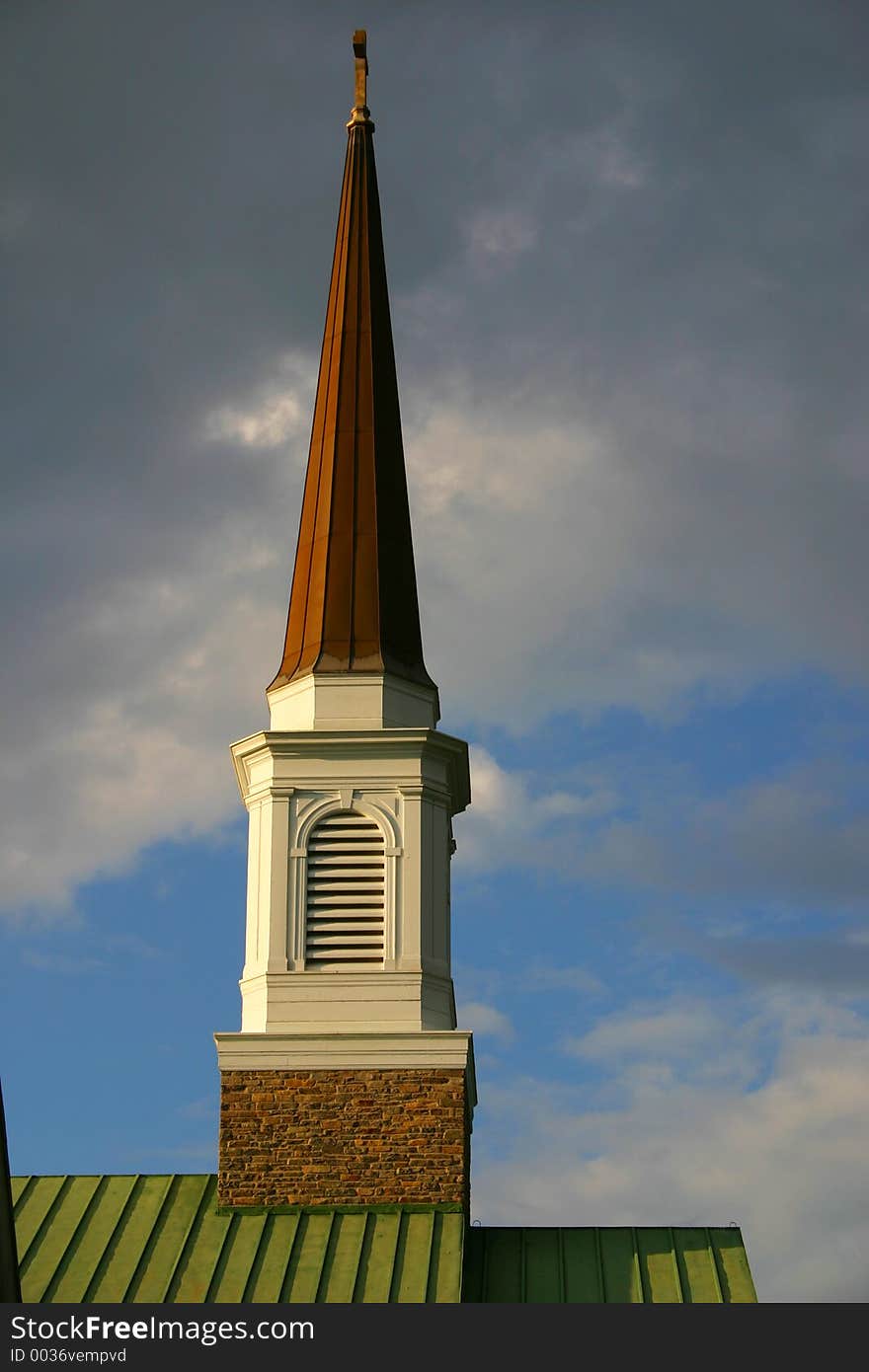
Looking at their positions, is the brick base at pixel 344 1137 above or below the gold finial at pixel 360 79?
below

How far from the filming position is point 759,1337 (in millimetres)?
16828

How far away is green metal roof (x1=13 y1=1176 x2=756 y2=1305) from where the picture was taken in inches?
1000

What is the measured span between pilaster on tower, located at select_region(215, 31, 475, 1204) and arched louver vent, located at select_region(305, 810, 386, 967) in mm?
23

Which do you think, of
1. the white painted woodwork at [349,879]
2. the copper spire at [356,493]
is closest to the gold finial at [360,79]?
the copper spire at [356,493]

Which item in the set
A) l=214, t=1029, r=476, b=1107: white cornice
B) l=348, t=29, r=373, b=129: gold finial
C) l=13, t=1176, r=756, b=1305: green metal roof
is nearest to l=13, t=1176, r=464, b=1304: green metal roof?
l=13, t=1176, r=756, b=1305: green metal roof

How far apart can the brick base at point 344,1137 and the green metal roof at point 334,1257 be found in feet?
0.83

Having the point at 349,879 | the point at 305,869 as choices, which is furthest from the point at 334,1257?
the point at 305,869

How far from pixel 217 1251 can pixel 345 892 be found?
4.62 meters

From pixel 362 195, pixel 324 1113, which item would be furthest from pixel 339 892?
pixel 362 195

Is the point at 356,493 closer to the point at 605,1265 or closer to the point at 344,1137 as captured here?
the point at 344,1137

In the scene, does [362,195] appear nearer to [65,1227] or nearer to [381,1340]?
[65,1227]

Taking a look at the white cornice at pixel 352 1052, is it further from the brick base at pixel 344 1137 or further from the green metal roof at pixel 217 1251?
the green metal roof at pixel 217 1251

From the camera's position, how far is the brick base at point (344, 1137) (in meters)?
26.8

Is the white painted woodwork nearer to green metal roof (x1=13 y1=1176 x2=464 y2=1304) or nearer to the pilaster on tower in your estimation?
the pilaster on tower
